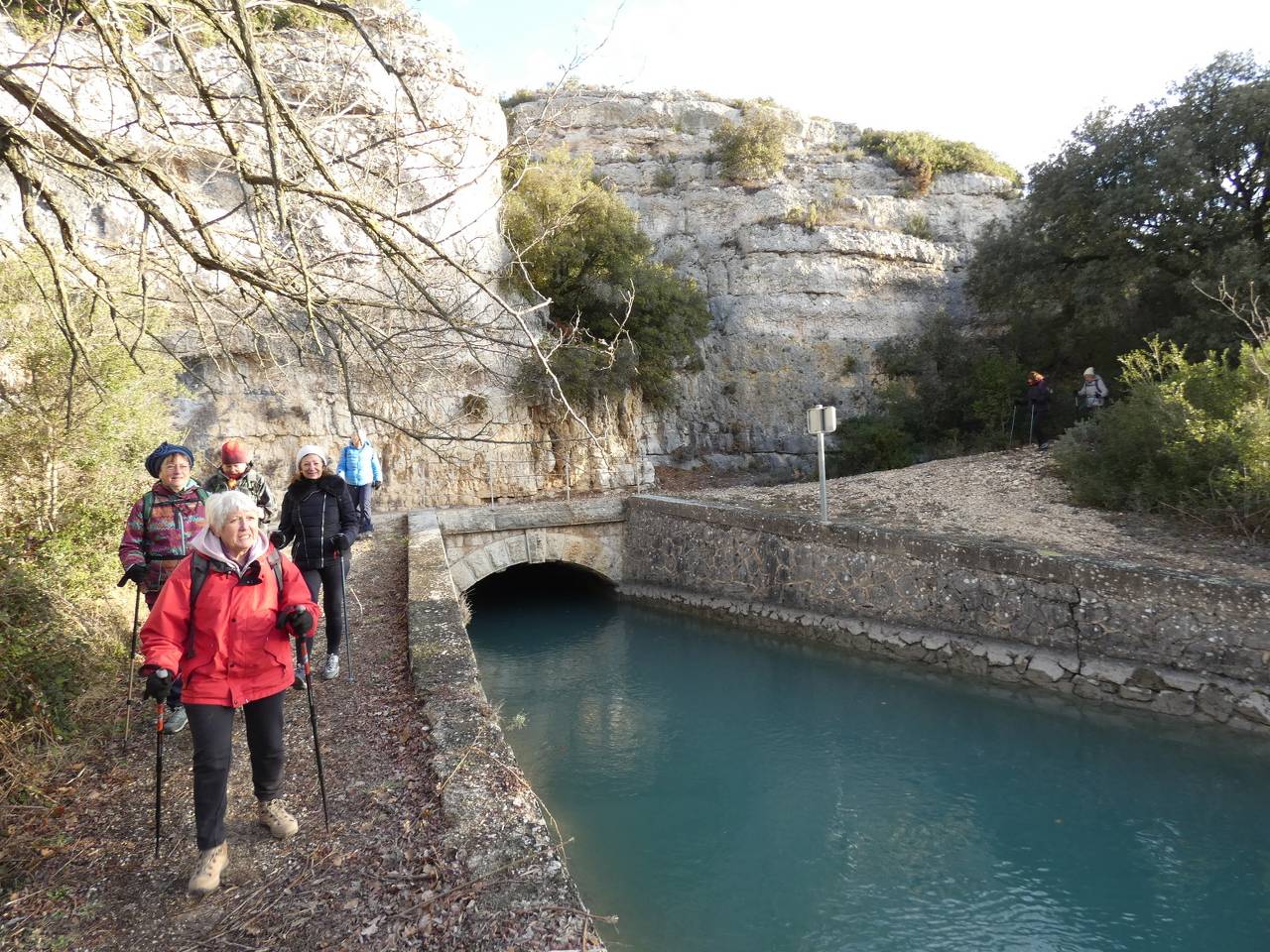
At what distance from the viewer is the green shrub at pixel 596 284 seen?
635 inches

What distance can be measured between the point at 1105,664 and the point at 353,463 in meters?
8.87

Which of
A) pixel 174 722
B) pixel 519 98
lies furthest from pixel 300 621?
pixel 519 98

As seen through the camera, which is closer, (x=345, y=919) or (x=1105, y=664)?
(x=345, y=919)

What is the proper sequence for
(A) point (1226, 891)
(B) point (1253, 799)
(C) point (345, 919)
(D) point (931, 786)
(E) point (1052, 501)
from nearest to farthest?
(C) point (345, 919) → (A) point (1226, 891) → (B) point (1253, 799) → (D) point (931, 786) → (E) point (1052, 501)

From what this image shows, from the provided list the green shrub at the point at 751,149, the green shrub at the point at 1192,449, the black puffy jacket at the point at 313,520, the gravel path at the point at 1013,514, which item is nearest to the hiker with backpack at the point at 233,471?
the black puffy jacket at the point at 313,520

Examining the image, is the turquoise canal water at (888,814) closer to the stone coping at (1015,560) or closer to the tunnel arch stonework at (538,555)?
the stone coping at (1015,560)

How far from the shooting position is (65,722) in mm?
3908

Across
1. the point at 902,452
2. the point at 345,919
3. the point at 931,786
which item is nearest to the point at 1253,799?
the point at 931,786

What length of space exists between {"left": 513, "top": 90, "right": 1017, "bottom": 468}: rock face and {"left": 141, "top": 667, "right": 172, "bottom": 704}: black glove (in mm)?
16826

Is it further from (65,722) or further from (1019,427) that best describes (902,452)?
(65,722)

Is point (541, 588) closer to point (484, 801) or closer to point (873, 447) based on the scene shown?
point (873, 447)

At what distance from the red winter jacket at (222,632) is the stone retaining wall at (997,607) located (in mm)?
7834

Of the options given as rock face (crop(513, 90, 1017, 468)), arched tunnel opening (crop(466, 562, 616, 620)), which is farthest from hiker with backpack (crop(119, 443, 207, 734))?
rock face (crop(513, 90, 1017, 468))

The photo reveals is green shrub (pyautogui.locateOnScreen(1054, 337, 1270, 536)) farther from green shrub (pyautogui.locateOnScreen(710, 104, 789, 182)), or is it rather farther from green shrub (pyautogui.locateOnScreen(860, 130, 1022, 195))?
green shrub (pyautogui.locateOnScreen(860, 130, 1022, 195))
